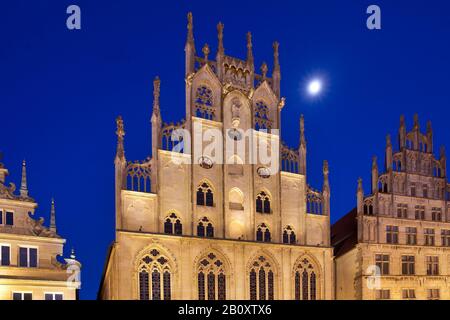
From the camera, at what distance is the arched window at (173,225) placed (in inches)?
1239

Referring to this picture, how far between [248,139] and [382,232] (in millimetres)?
11901

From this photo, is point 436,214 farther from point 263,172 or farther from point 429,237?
point 263,172

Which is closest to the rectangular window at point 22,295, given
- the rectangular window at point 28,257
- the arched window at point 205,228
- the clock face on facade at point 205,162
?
the rectangular window at point 28,257

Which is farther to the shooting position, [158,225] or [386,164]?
[386,164]

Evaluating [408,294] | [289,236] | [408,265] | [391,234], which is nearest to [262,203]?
[289,236]

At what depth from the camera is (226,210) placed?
108 ft

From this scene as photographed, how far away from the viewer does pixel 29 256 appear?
28.2 m

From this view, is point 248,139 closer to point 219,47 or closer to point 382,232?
point 219,47

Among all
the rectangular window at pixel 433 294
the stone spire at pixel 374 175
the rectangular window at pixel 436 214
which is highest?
the stone spire at pixel 374 175

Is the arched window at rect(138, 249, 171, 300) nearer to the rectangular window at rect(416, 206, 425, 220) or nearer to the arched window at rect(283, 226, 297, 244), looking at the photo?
the arched window at rect(283, 226, 297, 244)

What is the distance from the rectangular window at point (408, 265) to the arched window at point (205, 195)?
14939 mm

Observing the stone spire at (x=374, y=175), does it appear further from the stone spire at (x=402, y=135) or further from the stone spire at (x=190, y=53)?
the stone spire at (x=190, y=53)

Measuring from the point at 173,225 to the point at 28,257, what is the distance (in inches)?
324
